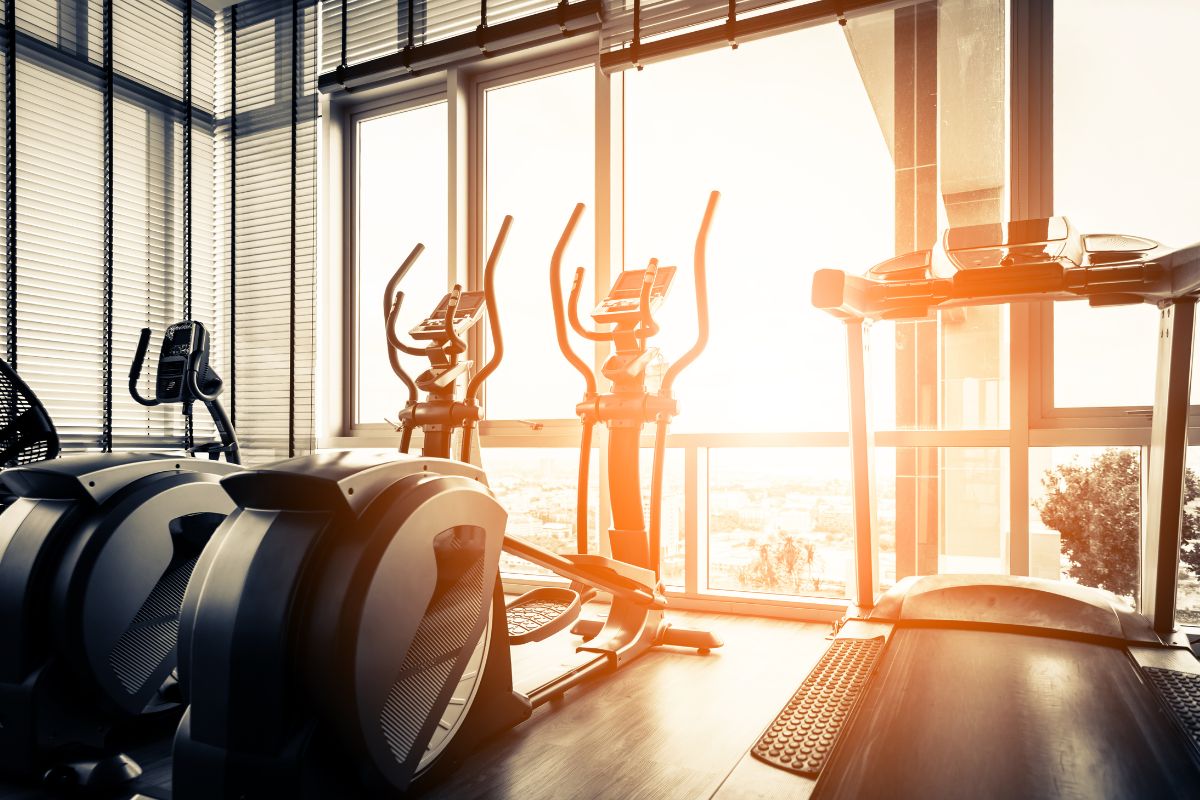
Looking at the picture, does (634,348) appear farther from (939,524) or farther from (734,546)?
(939,524)

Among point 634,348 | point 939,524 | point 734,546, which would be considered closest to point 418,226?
point 634,348

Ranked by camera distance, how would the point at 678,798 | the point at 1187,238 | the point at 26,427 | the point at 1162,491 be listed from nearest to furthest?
the point at 678,798
the point at 1162,491
the point at 26,427
the point at 1187,238

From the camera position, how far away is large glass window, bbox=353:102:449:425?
4.81 meters

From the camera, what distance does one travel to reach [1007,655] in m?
2.16

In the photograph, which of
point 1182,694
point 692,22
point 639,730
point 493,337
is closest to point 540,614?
point 639,730

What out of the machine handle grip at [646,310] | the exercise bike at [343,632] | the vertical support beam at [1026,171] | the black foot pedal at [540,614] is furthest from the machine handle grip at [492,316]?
the vertical support beam at [1026,171]

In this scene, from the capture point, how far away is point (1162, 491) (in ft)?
7.63

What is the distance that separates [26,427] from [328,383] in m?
2.21

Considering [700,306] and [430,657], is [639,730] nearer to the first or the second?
[430,657]

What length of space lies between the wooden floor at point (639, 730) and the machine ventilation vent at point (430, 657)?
253 mm

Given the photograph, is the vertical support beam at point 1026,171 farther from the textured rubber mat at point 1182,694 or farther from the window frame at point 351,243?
the window frame at point 351,243

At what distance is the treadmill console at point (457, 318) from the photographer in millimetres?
3410

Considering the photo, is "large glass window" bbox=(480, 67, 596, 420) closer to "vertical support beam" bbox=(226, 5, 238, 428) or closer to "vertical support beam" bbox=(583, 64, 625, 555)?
"vertical support beam" bbox=(583, 64, 625, 555)

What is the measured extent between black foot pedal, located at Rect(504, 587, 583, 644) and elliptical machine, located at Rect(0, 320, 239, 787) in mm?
961
